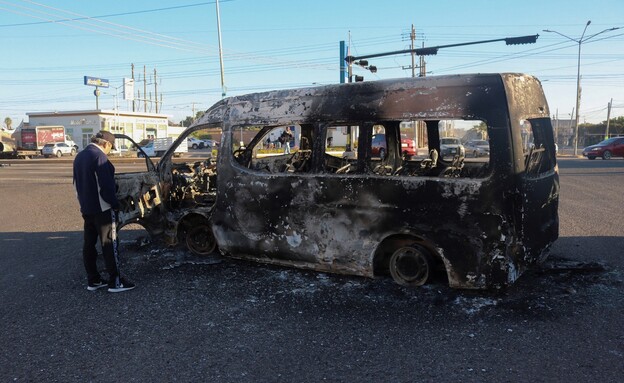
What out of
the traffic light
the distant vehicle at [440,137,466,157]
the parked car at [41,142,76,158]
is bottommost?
the distant vehicle at [440,137,466,157]

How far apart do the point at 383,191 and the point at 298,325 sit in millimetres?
1583

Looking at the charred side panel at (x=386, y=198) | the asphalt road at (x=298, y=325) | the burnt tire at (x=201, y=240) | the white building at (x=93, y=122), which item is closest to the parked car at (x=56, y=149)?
the white building at (x=93, y=122)

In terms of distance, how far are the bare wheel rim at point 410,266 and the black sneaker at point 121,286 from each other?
2.85 meters

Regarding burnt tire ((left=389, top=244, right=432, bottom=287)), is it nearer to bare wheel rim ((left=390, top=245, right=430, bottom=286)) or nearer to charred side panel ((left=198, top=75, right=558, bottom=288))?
bare wheel rim ((left=390, top=245, right=430, bottom=286))

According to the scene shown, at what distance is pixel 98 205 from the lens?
16.3ft

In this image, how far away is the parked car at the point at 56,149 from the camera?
40.4 meters

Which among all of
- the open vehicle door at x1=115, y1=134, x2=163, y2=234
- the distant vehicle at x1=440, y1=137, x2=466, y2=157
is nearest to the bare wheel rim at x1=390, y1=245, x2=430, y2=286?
the distant vehicle at x1=440, y1=137, x2=466, y2=157

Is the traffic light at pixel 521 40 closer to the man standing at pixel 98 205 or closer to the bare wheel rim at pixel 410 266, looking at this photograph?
the bare wheel rim at pixel 410 266

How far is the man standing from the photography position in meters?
4.93

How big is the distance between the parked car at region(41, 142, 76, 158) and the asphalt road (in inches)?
1533

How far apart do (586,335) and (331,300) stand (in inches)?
87.2

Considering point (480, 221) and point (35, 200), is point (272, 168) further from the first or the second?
point (35, 200)

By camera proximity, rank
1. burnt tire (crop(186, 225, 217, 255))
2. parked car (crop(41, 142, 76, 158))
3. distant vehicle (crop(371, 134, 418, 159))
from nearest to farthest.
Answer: distant vehicle (crop(371, 134, 418, 159))
burnt tire (crop(186, 225, 217, 255))
parked car (crop(41, 142, 76, 158))

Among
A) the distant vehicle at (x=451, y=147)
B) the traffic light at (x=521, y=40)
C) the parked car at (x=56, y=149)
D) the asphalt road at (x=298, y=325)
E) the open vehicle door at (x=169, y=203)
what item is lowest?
the asphalt road at (x=298, y=325)
